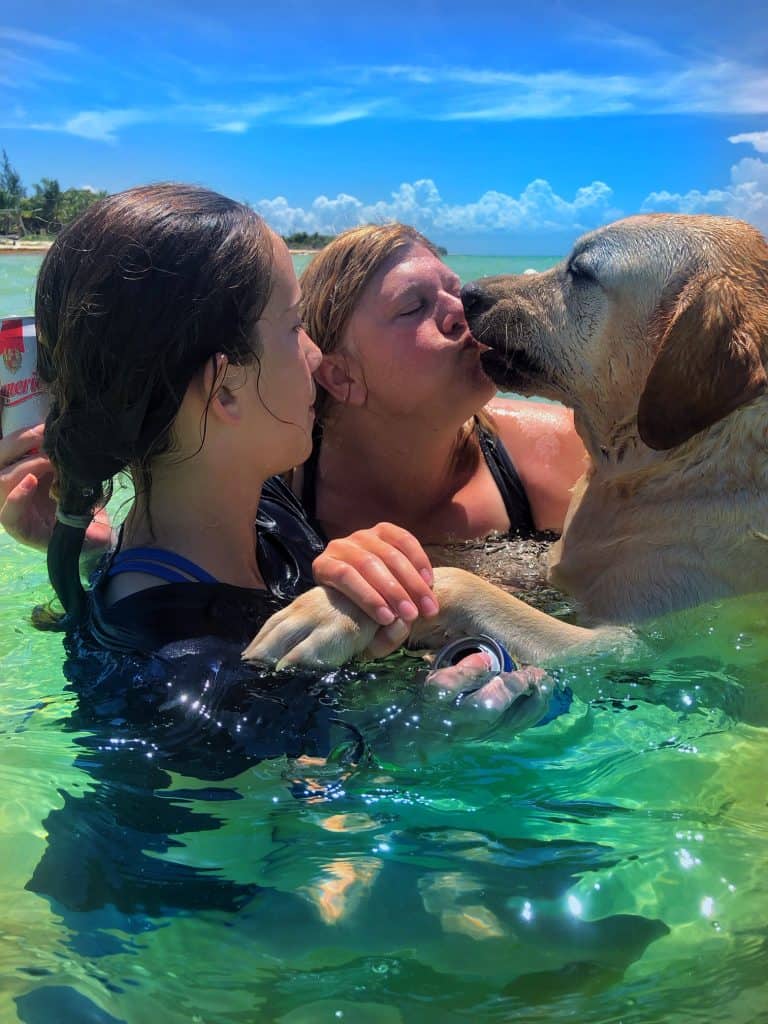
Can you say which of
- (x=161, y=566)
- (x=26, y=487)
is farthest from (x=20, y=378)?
(x=161, y=566)

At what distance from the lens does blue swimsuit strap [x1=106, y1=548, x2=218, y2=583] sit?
2633 mm

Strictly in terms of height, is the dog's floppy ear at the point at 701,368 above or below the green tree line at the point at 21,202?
below

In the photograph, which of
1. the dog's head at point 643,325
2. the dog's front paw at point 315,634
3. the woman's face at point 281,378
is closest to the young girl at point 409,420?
the dog's head at point 643,325

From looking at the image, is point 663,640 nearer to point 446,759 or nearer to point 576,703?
point 576,703

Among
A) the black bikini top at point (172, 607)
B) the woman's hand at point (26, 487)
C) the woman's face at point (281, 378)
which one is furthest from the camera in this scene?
the woman's hand at point (26, 487)

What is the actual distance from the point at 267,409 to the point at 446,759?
1.19 metres

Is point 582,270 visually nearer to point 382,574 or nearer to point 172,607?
point 382,574

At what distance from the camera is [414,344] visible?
3785 mm

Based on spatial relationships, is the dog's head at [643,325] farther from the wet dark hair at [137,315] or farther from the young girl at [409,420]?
the wet dark hair at [137,315]

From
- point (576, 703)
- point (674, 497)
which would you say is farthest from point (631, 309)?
point (576, 703)

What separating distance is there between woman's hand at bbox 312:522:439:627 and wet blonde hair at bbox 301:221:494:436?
1.58m

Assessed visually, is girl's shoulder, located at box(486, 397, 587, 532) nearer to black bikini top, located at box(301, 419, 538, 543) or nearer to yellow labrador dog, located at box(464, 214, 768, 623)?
black bikini top, located at box(301, 419, 538, 543)

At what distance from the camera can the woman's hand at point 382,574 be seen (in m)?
2.49

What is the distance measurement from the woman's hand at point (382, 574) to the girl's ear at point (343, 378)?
56.8 inches
